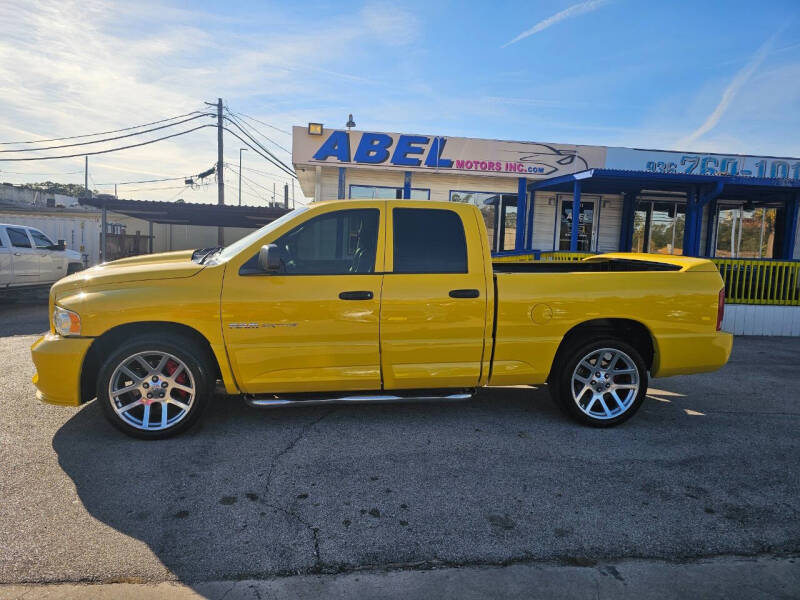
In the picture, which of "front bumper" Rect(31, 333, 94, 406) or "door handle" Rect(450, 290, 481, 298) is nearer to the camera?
"front bumper" Rect(31, 333, 94, 406)

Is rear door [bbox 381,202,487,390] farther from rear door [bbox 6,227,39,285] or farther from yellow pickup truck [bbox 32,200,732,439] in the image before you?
rear door [bbox 6,227,39,285]

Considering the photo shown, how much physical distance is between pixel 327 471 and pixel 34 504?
177 cm

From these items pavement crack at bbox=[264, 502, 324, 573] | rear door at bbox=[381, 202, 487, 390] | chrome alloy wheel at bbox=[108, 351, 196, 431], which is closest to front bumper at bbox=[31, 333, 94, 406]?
chrome alloy wheel at bbox=[108, 351, 196, 431]

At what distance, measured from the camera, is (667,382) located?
633 centimetres

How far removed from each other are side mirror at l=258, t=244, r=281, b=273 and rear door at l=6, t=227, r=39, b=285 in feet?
35.7

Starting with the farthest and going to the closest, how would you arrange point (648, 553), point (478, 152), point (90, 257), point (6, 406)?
1. point (90, 257)
2. point (478, 152)
3. point (6, 406)
4. point (648, 553)

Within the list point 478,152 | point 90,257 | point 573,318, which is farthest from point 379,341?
point 90,257

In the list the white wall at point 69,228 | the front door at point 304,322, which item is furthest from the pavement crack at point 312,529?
the white wall at point 69,228

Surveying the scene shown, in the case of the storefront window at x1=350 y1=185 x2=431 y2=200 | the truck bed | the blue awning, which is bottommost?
the truck bed

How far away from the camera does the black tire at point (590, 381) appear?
450cm

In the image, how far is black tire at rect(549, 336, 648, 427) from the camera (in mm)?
4504

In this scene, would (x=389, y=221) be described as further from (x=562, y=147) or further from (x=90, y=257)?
(x=90, y=257)

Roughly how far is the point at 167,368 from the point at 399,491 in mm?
2133

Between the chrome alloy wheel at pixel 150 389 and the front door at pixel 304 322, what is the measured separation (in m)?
0.46
